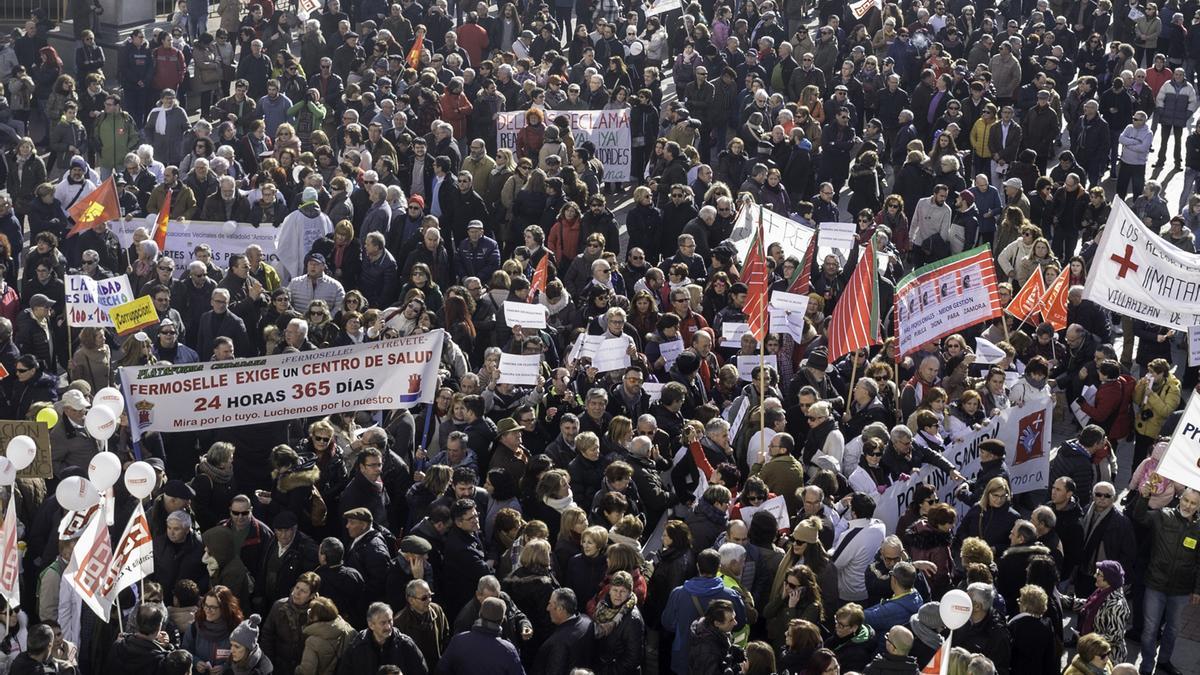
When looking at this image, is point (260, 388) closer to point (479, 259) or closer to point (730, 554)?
Result: point (730, 554)

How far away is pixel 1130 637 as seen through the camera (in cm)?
1416

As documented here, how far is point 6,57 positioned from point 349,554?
1493 cm

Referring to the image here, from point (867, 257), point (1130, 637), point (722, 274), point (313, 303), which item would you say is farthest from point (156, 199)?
point (1130, 637)

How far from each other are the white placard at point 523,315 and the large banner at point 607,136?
6666 mm

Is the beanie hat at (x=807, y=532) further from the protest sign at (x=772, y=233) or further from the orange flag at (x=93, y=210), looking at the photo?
the orange flag at (x=93, y=210)

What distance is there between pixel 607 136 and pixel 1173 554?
11388mm

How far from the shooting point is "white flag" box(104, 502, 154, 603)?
11641mm

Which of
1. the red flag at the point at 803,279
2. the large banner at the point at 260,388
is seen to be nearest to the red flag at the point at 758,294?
the red flag at the point at 803,279

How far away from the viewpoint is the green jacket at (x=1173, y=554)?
1338cm

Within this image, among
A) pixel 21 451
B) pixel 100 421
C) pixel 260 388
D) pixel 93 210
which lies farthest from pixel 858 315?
pixel 93 210

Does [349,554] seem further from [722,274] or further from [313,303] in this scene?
[722,274]

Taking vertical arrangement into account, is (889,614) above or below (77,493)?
below

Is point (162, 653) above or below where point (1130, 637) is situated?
above

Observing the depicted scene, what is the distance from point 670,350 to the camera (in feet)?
54.5
